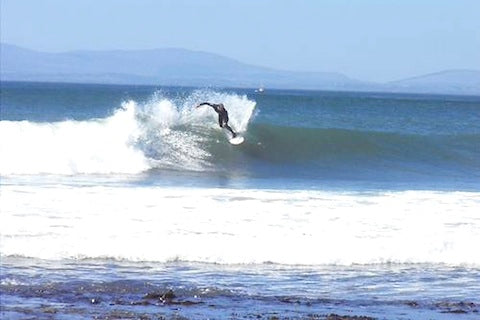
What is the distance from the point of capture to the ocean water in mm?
9836

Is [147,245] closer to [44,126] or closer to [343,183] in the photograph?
[343,183]

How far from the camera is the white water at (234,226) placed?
12.4 metres

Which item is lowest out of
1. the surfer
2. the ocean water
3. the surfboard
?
the ocean water

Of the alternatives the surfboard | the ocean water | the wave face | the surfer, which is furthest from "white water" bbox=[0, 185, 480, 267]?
the surfboard

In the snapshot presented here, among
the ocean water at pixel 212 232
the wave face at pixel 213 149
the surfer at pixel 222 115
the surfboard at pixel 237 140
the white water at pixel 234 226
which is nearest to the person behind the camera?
the ocean water at pixel 212 232

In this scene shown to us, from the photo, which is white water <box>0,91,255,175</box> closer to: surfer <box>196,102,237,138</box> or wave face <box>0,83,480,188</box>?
wave face <box>0,83,480,188</box>

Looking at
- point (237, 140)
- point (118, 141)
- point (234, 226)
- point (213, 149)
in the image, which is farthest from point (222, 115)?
point (234, 226)

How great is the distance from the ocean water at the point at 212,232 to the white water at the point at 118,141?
0.06 m

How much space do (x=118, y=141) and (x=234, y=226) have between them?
11254 millimetres

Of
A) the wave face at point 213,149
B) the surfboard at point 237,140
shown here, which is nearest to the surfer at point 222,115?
the surfboard at point 237,140

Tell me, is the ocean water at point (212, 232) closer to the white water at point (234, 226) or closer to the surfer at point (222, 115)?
the white water at point (234, 226)

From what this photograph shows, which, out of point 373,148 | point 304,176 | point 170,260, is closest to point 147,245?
point 170,260

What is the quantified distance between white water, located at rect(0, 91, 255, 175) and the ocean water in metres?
0.06

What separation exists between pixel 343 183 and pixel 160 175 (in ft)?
12.3
